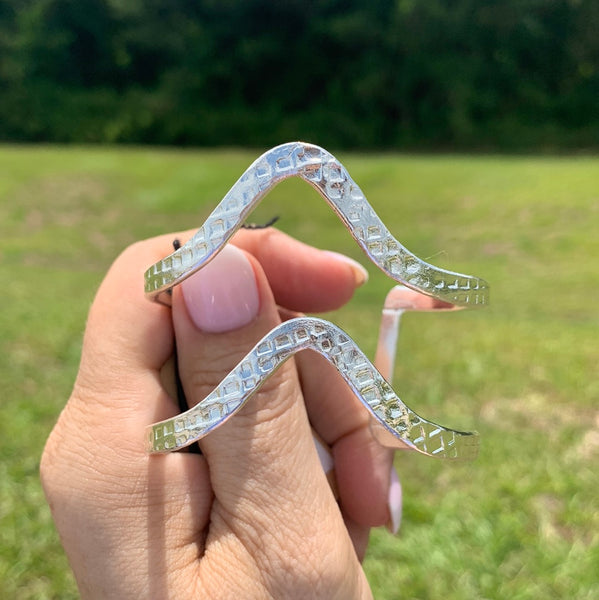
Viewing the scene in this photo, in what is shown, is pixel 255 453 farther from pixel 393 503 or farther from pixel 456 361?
pixel 456 361

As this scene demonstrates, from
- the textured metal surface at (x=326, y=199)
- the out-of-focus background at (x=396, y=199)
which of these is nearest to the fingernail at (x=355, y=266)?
the out-of-focus background at (x=396, y=199)

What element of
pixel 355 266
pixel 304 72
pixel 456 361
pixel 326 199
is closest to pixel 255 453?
pixel 326 199

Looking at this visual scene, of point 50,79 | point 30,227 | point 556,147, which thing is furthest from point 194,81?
point 30,227

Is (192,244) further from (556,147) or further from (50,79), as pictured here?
(50,79)

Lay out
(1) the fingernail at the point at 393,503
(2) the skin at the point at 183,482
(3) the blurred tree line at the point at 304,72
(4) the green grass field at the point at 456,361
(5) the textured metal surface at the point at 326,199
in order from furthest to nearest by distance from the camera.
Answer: (3) the blurred tree line at the point at 304,72, (4) the green grass field at the point at 456,361, (1) the fingernail at the point at 393,503, (2) the skin at the point at 183,482, (5) the textured metal surface at the point at 326,199

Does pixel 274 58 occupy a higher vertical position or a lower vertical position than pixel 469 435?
higher

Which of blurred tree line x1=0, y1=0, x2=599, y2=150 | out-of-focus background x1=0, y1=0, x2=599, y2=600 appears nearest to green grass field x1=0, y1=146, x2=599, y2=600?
out-of-focus background x1=0, y1=0, x2=599, y2=600

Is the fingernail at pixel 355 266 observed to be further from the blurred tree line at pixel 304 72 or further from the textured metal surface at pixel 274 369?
the blurred tree line at pixel 304 72
